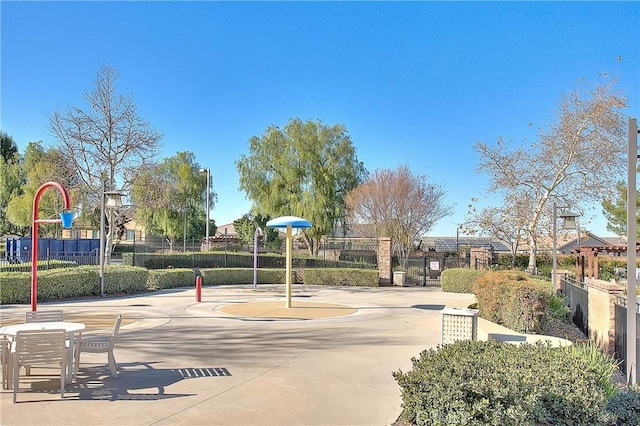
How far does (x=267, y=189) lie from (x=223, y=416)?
3129 centimetres

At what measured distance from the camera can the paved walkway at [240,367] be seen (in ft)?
17.9

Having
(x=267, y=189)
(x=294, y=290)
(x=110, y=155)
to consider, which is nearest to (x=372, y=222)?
(x=267, y=189)

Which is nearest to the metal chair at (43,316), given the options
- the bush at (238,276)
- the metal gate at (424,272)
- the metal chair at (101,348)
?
the metal chair at (101,348)

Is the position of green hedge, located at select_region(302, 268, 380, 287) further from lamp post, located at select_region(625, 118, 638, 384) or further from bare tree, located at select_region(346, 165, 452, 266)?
lamp post, located at select_region(625, 118, 638, 384)

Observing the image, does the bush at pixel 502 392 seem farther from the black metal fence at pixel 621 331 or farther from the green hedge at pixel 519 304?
the green hedge at pixel 519 304

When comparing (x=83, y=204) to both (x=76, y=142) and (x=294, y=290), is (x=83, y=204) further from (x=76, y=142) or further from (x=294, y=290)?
(x=294, y=290)

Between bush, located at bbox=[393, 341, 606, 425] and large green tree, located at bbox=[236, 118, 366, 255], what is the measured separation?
30.2 m

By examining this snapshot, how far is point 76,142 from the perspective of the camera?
75.7 ft

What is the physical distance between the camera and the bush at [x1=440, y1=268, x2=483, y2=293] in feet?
73.8

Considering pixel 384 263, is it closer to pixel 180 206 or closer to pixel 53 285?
pixel 53 285

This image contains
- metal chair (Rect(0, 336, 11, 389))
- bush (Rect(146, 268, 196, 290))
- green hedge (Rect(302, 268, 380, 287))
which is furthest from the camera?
green hedge (Rect(302, 268, 380, 287))

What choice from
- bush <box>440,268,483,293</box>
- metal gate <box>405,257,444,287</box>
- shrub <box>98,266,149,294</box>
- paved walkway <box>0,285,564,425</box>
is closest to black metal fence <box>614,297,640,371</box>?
paved walkway <box>0,285,564,425</box>

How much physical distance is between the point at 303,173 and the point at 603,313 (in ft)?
90.9

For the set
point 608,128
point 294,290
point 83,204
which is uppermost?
point 608,128
